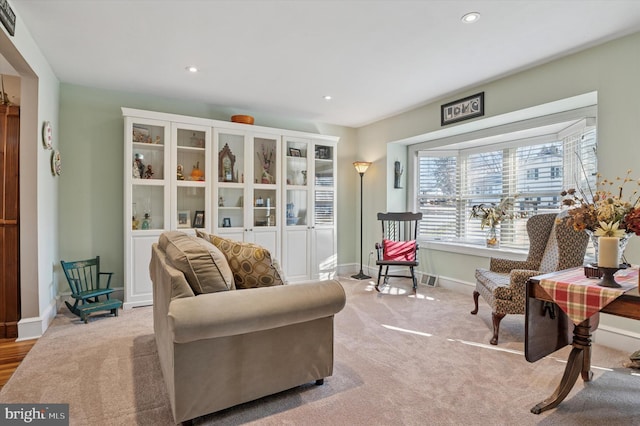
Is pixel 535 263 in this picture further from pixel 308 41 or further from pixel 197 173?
pixel 197 173

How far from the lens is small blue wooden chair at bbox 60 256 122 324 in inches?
132

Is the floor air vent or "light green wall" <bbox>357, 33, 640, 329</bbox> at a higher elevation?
"light green wall" <bbox>357, 33, 640, 329</bbox>

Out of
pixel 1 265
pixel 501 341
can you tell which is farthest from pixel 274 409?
pixel 1 265

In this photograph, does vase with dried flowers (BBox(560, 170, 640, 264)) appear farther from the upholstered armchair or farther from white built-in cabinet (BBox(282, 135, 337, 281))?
white built-in cabinet (BBox(282, 135, 337, 281))

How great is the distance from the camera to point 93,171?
3914mm

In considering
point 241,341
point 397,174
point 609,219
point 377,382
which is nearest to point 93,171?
point 241,341

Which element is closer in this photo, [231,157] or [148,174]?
[148,174]

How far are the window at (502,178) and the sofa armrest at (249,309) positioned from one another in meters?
2.71

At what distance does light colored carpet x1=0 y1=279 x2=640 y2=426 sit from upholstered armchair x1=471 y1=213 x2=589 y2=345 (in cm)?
32

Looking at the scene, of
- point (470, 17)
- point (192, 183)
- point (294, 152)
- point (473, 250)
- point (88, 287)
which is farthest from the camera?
point (294, 152)

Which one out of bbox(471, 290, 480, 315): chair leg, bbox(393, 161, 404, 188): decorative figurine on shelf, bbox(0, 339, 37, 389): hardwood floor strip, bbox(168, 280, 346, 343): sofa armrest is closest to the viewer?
bbox(168, 280, 346, 343): sofa armrest

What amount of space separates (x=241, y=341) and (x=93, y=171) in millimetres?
3274

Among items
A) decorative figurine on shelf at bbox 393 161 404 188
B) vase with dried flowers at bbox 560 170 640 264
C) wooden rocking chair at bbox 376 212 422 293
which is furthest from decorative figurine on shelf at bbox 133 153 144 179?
vase with dried flowers at bbox 560 170 640 264

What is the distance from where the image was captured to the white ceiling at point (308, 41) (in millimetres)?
2336
